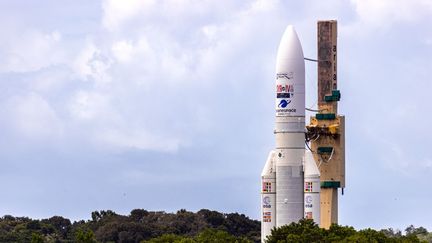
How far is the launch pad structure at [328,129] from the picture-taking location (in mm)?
157000

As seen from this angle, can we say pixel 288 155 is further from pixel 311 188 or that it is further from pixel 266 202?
→ pixel 266 202

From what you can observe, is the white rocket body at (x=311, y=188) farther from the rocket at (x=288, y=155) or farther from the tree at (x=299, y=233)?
the tree at (x=299, y=233)

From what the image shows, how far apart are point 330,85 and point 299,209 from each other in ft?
53.2

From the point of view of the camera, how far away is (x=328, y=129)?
514ft

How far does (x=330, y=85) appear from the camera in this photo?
15825cm

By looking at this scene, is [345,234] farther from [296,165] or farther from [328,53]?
[328,53]

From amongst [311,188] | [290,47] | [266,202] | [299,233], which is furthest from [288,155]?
[290,47]

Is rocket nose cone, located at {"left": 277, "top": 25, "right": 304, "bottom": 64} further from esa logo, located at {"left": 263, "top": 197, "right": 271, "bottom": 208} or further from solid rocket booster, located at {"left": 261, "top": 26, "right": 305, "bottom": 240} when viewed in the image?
esa logo, located at {"left": 263, "top": 197, "right": 271, "bottom": 208}

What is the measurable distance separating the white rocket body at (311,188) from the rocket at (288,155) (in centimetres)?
9

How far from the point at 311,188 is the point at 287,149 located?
4242 millimetres

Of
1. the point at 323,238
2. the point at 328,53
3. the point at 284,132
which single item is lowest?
the point at 323,238

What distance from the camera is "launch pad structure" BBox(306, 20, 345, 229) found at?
15700 cm

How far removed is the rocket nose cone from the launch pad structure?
8725 millimetres

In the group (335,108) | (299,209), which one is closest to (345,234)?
(299,209)
